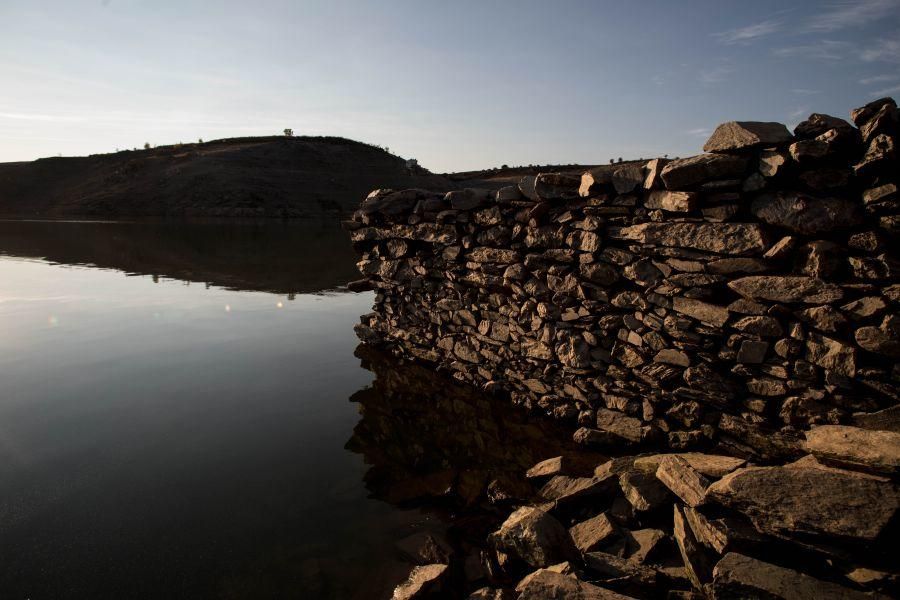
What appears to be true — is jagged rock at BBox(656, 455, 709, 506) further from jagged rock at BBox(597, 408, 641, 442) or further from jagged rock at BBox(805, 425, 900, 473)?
jagged rock at BBox(597, 408, 641, 442)

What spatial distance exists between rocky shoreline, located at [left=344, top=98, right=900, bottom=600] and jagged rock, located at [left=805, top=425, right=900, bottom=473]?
16 mm

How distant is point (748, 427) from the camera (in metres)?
4.85

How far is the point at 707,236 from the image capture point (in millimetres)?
4938

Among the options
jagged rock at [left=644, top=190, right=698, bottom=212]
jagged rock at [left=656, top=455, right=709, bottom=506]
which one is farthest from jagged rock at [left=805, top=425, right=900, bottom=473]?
jagged rock at [left=644, top=190, right=698, bottom=212]

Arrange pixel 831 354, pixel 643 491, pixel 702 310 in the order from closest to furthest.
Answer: pixel 643 491 < pixel 831 354 < pixel 702 310

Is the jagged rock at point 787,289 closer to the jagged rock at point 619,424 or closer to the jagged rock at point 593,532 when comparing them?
the jagged rock at point 619,424

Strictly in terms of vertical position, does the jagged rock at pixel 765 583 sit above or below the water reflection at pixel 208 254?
below

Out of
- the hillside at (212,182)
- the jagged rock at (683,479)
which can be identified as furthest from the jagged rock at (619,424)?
the hillside at (212,182)

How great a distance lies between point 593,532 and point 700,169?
12.2ft

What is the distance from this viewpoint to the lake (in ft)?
12.5

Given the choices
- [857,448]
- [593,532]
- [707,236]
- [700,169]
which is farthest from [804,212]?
[593,532]

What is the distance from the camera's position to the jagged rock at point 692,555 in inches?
120

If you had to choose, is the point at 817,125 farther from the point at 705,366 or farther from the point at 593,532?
the point at 593,532

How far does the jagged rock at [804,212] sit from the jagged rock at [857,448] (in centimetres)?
181
